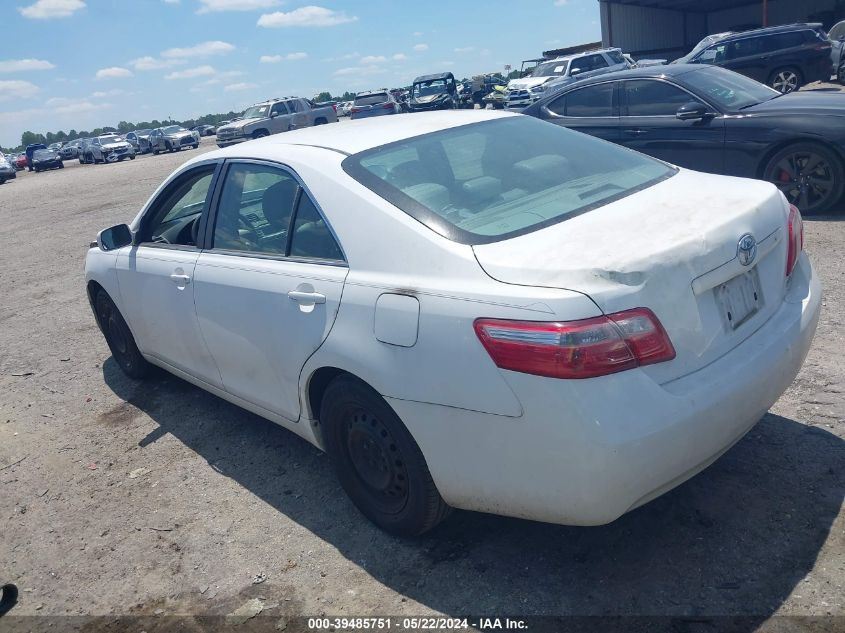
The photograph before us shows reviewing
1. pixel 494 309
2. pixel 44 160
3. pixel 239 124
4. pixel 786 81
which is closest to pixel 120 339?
pixel 494 309

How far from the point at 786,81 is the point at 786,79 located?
0.60 feet

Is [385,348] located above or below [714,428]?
above

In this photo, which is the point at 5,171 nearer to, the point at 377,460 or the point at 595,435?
the point at 377,460

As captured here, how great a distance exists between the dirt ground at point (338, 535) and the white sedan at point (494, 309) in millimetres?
306

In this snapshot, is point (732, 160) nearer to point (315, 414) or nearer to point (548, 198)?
point (548, 198)

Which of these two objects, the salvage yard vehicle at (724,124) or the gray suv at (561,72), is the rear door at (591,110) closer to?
the salvage yard vehicle at (724,124)

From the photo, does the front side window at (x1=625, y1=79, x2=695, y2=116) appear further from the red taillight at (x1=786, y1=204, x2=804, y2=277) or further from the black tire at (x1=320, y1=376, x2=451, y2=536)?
the black tire at (x1=320, y1=376, x2=451, y2=536)

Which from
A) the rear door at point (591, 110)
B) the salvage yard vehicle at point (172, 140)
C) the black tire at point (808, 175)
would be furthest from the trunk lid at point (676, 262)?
the salvage yard vehicle at point (172, 140)

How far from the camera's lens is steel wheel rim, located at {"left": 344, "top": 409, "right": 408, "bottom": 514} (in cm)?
293

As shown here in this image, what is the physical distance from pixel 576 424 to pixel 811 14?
48998 mm

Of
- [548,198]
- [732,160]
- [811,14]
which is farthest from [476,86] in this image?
[548,198]

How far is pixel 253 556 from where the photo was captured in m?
3.21

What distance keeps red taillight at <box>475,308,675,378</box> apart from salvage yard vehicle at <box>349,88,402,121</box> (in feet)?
91.3

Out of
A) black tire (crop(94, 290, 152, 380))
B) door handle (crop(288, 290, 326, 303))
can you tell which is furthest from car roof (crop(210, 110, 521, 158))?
black tire (crop(94, 290, 152, 380))
